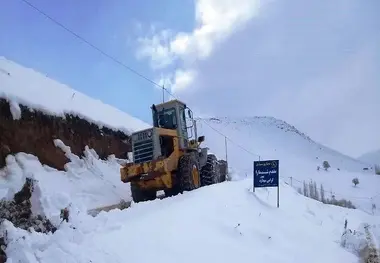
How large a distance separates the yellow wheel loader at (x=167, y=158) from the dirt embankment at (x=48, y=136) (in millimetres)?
3991

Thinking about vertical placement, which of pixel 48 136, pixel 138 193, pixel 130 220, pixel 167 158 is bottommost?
pixel 130 220

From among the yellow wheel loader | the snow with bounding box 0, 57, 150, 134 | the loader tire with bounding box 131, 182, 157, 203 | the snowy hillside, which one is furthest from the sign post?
the snowy hillside

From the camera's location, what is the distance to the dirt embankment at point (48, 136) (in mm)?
12891

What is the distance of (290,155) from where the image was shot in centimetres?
8056

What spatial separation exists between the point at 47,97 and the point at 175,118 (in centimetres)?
664

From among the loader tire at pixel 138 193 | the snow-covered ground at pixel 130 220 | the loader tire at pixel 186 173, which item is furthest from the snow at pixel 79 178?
the loader tire at pixel 186 173

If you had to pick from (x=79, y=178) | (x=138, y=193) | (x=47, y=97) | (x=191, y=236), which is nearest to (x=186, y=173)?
(x=138, y=193)

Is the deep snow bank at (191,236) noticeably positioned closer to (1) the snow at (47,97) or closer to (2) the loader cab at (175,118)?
(2) the loader cab at (175,118)

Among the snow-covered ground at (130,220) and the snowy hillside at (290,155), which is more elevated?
the snowy hillside at (290,155)

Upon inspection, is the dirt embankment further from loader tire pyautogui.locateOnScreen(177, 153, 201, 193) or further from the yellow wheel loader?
Result: loader tire pyautogui.locateOnScreen(177, 153, 201, 193)

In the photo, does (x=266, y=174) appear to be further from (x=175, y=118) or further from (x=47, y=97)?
(x=47, y=97)

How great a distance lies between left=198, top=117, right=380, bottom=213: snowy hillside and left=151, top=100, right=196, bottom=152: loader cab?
22.7m

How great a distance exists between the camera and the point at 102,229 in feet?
18.1

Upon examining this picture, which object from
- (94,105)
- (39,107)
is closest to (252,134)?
(94,105)
